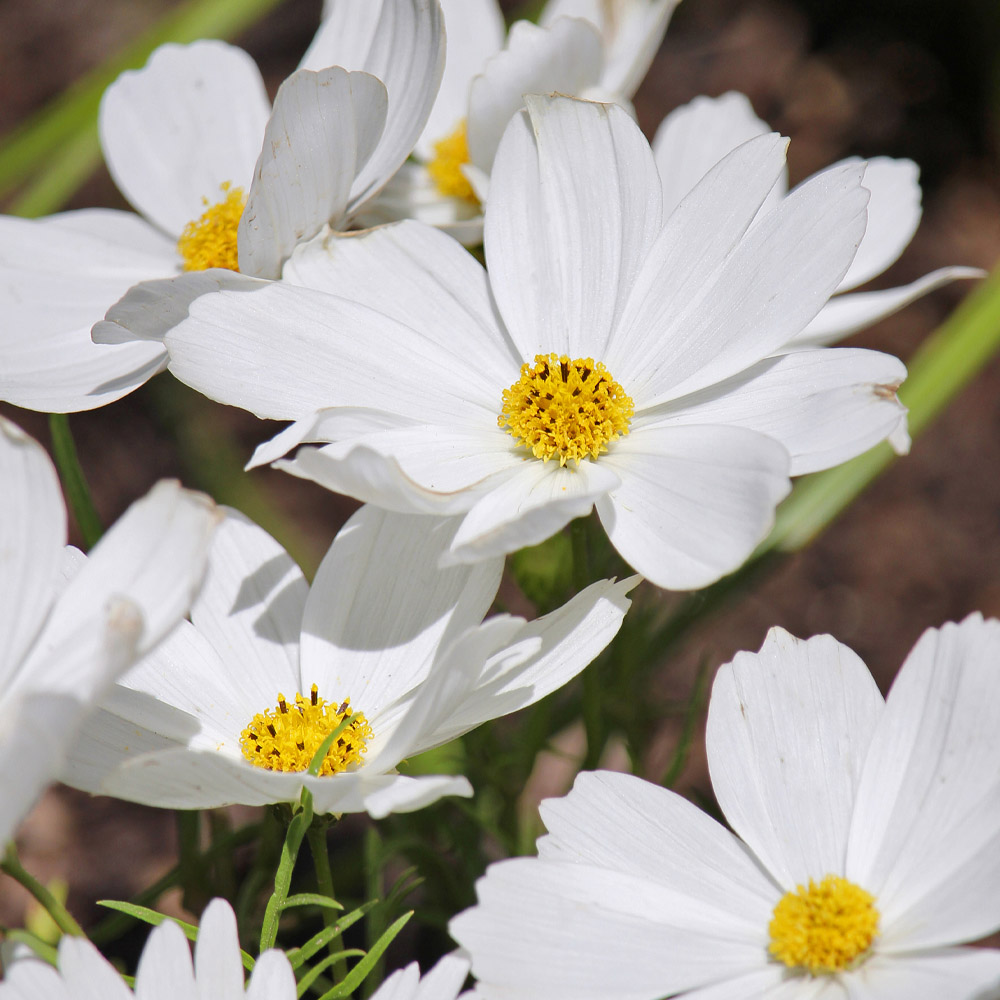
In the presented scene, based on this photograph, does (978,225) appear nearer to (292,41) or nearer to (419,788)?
(292,41)

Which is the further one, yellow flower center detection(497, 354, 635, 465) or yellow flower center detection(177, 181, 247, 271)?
yellow flower center detection(177, 181, 247, 271)

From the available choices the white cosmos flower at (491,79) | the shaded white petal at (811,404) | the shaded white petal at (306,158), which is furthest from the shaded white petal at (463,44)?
the shaded white petal at (811,404)

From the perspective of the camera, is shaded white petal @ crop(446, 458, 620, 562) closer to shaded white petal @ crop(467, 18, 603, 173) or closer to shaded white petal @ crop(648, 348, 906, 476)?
shaded white petal @ crop(648, 348, 906, 476)

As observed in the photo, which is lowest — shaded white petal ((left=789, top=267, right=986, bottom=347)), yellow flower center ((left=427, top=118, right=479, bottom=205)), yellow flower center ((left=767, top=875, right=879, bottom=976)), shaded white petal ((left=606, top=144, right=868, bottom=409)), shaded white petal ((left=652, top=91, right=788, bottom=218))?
yellow flower center ((left=767, top=875, right=879, bottom=976))

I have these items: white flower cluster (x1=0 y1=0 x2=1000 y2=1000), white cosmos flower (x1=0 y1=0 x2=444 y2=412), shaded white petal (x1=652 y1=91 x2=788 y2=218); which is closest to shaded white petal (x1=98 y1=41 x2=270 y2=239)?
white cosmos flower (x1=0 y1=0 x2=444 y2=412)

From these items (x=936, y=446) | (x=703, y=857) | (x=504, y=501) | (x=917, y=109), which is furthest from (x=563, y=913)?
(x=917, y=109)

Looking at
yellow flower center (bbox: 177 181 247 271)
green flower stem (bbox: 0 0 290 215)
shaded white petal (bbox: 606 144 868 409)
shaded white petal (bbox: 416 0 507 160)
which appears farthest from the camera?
green flower stem (bbox: 0 0 290 215)

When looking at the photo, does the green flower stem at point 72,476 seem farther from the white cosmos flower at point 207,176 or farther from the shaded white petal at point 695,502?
the shaded white petal at point 695,502

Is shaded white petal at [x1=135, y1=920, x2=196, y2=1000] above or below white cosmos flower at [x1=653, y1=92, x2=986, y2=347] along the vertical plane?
below

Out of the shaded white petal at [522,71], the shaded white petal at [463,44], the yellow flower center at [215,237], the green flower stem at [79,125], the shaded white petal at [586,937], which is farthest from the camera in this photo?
the green flower stem at [79,125]
